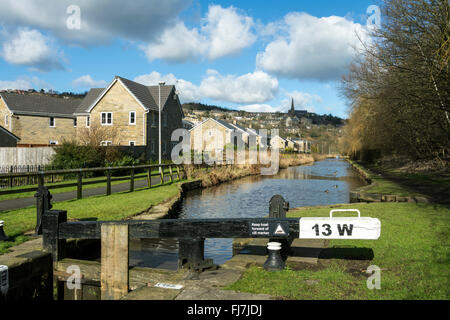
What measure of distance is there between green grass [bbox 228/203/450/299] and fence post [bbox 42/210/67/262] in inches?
137

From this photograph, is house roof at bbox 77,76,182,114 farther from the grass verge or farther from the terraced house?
the grass verge

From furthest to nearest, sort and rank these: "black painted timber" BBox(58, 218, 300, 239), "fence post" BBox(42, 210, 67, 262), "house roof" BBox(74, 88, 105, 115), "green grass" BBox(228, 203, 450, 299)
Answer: "house roof" BBox(74, 88, 105, 115) → "fence post" BBox(42, 210, 67, 262) → "black painted timber" BBox(58, 218, 300, 239) → "green grass" BBox(228, 203, 450, 299)

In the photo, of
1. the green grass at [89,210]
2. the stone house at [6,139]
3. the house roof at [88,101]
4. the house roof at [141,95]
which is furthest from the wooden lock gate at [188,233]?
the house roof at [88,101]

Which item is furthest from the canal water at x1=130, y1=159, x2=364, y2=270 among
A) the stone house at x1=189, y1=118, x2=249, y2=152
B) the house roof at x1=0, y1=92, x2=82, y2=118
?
the stone house at x1=189, y1=118, x2=249, y2=152

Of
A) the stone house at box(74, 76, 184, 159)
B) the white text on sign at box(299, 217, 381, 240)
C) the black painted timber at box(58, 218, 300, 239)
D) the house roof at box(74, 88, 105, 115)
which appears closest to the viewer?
the white text on sign at box(299, 217, 381, 240)

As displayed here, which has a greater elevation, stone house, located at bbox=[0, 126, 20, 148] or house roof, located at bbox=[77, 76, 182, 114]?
house roof, located at bbox=[77, 76, 182, 114]

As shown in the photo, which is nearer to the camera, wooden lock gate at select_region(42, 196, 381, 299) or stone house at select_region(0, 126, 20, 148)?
wooden lock gate at select_region(42, 196, 381, 299)

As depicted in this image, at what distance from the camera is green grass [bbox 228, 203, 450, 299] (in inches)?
177

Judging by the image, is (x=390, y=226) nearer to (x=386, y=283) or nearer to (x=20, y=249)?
(x=386, y=283)

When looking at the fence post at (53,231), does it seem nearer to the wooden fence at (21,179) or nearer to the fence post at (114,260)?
the fence post at (114,260)

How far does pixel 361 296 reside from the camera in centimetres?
440

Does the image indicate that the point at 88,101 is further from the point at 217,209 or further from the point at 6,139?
the point at 217,209

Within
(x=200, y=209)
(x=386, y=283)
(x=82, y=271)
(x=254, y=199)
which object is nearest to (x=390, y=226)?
(x=386, y=283)

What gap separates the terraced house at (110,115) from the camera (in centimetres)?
3925
